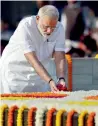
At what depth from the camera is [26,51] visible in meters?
5.86

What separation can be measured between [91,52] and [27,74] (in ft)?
13.7

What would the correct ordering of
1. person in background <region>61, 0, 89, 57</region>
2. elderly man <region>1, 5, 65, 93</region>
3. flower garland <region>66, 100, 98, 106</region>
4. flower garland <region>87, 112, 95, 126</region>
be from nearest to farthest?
flower garland <region>87, 112, 95, 126</region>
flower garland <region>66, 100, 98, 106</region>
elderly man <region>1, 5, 65, 93</region>
person in background <region>61, 0, 89, 57</region>

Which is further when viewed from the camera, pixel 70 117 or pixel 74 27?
pixel 74 27

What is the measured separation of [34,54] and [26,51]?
0.07m

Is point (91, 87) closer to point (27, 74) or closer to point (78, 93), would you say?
point (27, 74)

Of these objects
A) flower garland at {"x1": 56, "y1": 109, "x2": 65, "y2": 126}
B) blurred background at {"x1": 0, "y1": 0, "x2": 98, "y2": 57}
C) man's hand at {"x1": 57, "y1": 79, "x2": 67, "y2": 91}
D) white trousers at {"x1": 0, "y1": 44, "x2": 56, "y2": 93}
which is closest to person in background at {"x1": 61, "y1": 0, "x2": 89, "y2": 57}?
blurred background at {"x1": 0, "y1": 0, "x2": 98, "y2": 57}

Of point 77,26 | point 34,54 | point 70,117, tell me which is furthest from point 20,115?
point 77,26

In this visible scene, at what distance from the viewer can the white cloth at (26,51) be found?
5.90 m

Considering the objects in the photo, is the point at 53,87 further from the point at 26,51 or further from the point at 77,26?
the point at 77,26

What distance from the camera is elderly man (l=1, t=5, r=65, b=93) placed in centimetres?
572

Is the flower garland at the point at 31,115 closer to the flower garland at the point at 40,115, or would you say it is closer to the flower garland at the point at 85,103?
the flower garland at the point at 40,115

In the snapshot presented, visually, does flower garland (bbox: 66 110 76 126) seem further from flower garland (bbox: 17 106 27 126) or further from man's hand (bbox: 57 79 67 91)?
man's hand (bbox: 57 79 67 91)

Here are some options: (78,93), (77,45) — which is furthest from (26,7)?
(78,93)

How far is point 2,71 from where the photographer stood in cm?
621
